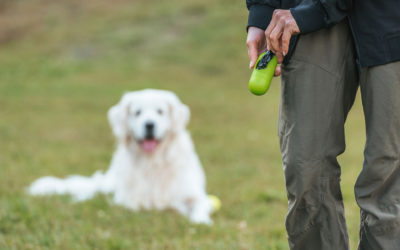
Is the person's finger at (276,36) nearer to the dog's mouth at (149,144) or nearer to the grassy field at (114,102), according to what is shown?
the grassy field at (114,102)

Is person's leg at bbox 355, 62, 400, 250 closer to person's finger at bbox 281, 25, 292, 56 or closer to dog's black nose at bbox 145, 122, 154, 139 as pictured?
person's finger at bbox 281, 25, 292, 56

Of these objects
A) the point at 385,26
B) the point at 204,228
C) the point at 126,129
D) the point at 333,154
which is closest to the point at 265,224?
the point at 204,228

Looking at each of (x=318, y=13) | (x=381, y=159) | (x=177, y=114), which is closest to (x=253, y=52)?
(x=318, y=13)

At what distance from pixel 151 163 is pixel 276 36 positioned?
138 inches

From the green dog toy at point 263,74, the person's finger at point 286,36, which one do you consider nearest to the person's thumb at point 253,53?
the green dog toy at point 263,74

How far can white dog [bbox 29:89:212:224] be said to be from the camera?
5188 mm

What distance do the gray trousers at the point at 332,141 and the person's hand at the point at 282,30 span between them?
0.28ft

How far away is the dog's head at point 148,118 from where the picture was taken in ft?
17.1

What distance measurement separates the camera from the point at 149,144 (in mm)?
5316

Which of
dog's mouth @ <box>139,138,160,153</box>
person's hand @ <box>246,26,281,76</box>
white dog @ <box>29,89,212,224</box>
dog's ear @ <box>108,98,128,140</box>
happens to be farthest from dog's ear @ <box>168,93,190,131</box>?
person's hand @ <box>246,26,281,76</box>

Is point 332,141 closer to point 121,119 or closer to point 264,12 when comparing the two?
point 264,12

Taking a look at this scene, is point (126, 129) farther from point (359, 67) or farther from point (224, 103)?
point (224, 103)

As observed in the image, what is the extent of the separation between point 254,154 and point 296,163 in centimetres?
641

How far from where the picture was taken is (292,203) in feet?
6.90
